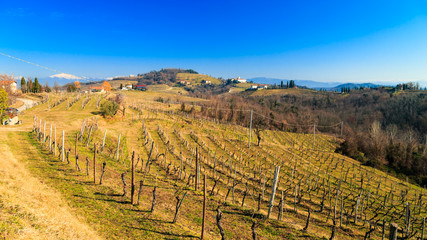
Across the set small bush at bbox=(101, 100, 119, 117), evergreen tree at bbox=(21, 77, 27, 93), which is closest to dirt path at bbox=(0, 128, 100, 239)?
small bush at bbox=(101, 100, 119, 117)

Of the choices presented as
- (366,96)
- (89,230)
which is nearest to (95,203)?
(89,230)

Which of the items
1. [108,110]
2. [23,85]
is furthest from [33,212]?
[23,85]

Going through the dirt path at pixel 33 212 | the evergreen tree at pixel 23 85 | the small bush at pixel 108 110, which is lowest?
the dirt path at pixel 33 212

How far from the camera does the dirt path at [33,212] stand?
7855 millimetres

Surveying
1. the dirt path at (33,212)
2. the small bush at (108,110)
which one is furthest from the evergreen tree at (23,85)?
the dirt path at (33,212)

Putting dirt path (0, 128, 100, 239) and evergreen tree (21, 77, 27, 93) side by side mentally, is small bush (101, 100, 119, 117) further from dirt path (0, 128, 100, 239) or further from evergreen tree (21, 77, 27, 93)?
evergreen tree (21, 77, 27, 93)

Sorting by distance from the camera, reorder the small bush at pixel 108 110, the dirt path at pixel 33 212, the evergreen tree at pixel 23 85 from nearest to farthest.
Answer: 1. the dirt path at pixel 33 212
2. the small bush at pixel 108 110
3. the evergreen tree at pixel 23 85

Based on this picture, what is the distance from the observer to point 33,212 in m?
9.07

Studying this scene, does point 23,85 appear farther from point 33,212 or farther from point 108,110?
point 33,212

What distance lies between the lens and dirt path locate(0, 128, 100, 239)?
25.8ft

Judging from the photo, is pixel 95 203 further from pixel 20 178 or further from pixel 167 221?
pixel 20 178

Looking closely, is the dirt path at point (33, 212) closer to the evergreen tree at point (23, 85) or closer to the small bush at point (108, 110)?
the small bush at point (108, 110)

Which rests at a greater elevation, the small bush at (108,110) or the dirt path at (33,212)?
the small bush at (108,110)

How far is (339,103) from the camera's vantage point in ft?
440
